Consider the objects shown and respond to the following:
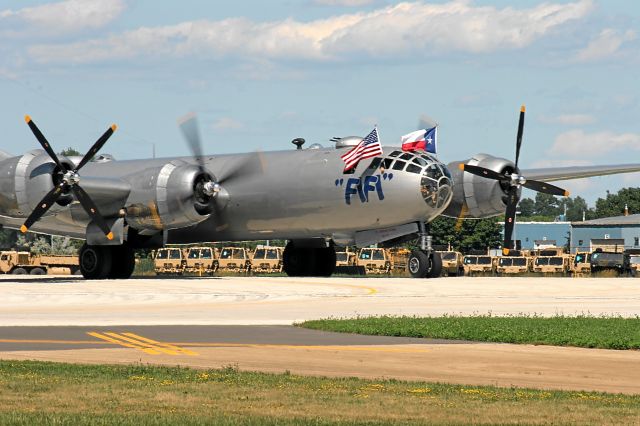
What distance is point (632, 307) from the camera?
1407 inches

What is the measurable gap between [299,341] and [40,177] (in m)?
29.2

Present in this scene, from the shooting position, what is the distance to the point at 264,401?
16.1 meters

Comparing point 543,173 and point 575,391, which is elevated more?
point 543,173

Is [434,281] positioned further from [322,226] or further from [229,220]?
[229,220]

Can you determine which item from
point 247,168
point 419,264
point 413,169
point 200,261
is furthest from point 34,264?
point 413,169

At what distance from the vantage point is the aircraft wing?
188 ft

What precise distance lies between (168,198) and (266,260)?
2385 centimetres

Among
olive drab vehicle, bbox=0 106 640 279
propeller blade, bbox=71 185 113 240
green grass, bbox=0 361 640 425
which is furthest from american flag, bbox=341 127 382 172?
green grass, bbox=0 361 640 425

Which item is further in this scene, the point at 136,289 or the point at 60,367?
the point at 136,289

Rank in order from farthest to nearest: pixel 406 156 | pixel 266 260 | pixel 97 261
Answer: pixel 266 260
pixel 97 261
pixel 406 156

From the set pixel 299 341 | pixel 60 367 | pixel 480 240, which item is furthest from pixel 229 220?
pixel 480 240

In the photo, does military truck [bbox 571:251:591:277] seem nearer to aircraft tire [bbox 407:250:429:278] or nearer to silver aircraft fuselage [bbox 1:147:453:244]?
aircraft tire [bbox 407:250:429:278]

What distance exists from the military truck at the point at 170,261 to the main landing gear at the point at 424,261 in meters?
28.5

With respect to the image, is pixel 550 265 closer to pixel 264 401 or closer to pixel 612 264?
pixel 612 264
